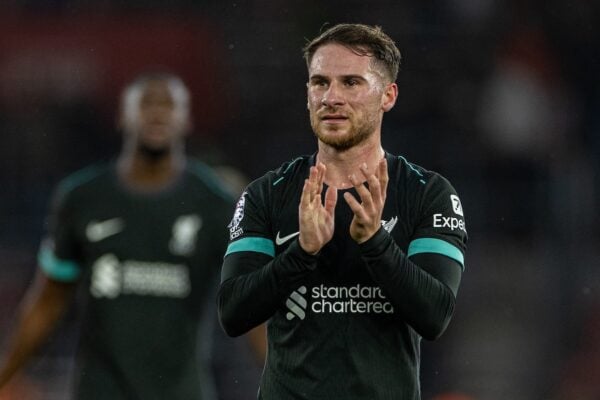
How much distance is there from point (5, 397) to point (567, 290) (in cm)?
517

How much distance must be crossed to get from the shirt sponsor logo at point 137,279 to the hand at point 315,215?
2.41m

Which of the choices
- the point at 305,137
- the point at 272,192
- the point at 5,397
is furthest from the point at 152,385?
the point at 305,137

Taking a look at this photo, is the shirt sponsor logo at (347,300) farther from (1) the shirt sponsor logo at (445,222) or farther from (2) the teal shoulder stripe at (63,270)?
(2) the teal shoulder stripe at (63,270)

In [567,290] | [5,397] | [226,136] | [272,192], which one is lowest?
[5,397]

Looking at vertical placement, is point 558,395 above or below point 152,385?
below

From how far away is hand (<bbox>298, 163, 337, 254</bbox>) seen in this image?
12.5 feet

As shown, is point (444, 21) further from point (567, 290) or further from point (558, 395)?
point (558, 395)

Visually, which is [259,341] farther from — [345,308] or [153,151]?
[345,308]

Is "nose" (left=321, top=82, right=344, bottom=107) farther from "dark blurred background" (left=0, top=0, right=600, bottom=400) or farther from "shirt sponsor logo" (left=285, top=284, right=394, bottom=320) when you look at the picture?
"dark blurred background" (left=0, top=0, right=600, bottom=400)

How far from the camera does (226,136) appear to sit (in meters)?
14.0

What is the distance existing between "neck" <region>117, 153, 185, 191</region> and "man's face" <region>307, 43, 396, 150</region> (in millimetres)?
2401

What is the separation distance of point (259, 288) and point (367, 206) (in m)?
0.42

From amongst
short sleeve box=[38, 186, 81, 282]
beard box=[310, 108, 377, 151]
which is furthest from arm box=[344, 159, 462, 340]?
short sleeve box=[38, 186, 81, 282]

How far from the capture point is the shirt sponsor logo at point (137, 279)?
6145mm
